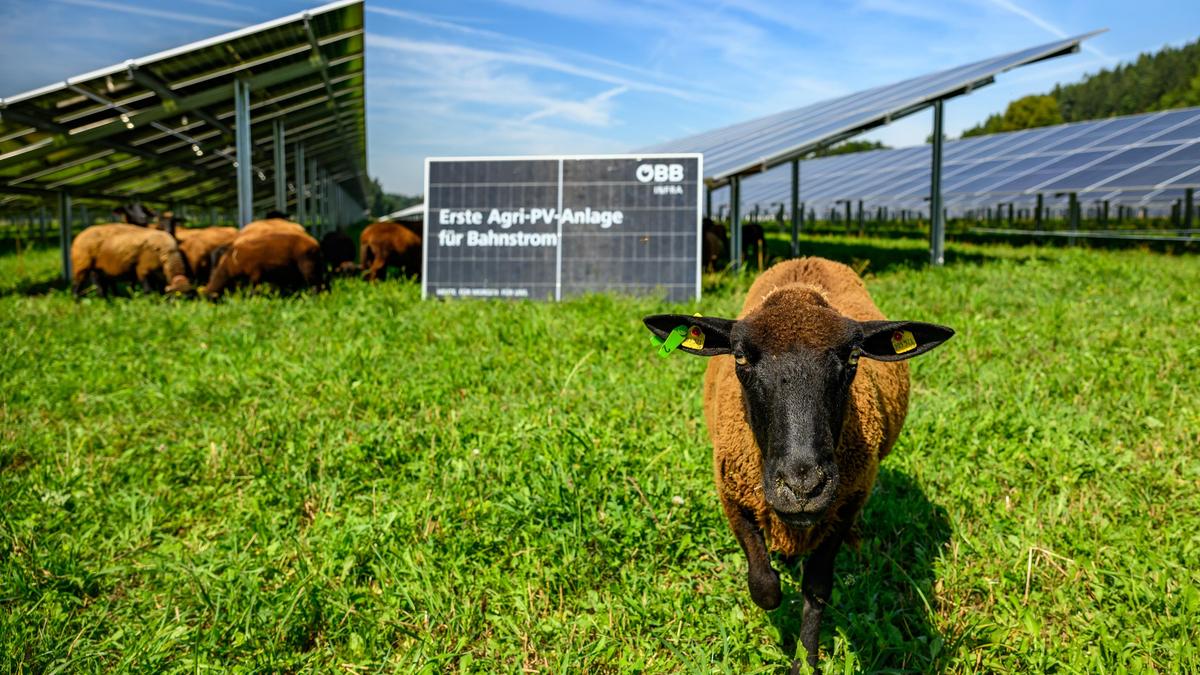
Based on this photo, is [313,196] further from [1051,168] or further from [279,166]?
[1051,168]

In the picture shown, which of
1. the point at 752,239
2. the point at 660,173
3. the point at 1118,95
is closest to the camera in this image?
the point at 660,173

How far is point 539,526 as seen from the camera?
3764 mm

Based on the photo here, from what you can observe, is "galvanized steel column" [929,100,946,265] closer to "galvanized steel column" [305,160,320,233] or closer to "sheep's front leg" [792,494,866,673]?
"sheep's front leg" [792,494,866,673]

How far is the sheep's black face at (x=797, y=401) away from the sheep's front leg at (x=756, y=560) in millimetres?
502

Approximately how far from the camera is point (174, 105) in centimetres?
1277

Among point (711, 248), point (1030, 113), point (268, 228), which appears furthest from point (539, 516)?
point (1030, 113)

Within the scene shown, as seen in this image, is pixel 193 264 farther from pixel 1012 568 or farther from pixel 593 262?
pixel 1012 568

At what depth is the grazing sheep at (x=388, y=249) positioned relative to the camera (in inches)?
474

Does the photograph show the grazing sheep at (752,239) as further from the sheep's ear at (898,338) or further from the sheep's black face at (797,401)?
the sheep's black face at (797,401)

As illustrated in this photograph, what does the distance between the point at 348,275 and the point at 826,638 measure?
10.8 metres

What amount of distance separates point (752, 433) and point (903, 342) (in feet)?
2.20

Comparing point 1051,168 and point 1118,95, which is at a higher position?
point 1118,95

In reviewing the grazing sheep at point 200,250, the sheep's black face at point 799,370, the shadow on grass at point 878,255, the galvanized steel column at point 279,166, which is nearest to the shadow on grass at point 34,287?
the grazing sheep at point 200,250

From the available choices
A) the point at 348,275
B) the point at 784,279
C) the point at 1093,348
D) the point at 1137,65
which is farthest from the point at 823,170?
the point at 1137,65
